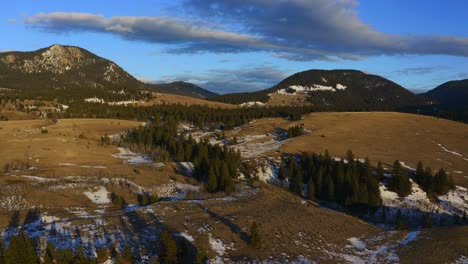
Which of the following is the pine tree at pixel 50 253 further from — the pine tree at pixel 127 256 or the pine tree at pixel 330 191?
the pine tree at pixel 330 191

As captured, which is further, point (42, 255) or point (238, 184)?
point (238, 184)

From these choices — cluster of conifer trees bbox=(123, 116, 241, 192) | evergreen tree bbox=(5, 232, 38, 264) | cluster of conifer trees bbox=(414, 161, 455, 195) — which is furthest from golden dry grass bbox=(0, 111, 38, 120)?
evergreen tree bbox=(5, 232, 38, 264)

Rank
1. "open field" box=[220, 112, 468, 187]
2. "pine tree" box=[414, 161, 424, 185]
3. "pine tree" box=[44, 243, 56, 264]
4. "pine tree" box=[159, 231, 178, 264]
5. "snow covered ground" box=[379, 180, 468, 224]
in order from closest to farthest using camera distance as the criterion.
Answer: "pine tree" box=[44, 243, 56, 264] → "pine tree" box=[159, 231, 178, 264] → "snow covered ground" box=[379, 180, 468, 224] → "pine tree" box=[414, 161, 424, 185] → "open field" box=[220, 112, 468, 187]

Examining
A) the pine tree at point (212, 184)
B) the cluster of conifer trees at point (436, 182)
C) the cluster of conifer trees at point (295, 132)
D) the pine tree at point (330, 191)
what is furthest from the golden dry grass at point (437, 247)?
the cluster of conifer trees at point (295, 132)

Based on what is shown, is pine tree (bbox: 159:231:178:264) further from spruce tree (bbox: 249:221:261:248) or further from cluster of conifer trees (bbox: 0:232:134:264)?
spruce tree (bbox: 249:221:261:248)

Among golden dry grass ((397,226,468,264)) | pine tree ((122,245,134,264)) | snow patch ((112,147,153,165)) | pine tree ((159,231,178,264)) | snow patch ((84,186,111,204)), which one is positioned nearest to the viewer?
pine tree ((122,245,134,264))

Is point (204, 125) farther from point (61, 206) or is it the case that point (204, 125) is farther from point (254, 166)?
point (61, 206)

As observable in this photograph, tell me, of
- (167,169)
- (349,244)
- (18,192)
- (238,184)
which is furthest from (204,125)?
(349,244)
